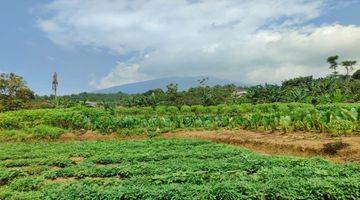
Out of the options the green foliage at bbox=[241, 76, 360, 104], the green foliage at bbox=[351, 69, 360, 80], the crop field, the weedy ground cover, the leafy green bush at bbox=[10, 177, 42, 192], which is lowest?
the leafy green bush at bbox=[10, 177, 42, 192]

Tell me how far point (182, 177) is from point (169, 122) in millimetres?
25281

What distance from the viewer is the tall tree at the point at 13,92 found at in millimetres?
58622

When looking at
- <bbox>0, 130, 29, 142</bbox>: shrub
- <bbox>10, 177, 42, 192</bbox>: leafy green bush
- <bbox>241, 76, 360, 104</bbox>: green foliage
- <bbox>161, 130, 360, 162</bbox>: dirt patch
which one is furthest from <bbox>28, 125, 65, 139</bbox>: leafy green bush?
<bbox>241, 76, 360, 104</bbox>: green foliage

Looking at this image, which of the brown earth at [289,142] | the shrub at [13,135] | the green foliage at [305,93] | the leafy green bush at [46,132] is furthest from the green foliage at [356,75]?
the shrub at [13,135]

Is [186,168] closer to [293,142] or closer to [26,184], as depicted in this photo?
[26,184]

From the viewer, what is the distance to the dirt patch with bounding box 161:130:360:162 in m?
21.6

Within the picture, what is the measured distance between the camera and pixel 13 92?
198 feet

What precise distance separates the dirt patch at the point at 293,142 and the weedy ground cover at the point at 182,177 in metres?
3.78

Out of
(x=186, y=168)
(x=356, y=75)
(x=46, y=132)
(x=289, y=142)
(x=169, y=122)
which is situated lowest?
(x=289, y=142)

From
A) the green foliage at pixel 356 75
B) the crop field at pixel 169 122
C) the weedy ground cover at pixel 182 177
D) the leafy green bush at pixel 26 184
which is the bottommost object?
the leafy green bush at pixel 26 184

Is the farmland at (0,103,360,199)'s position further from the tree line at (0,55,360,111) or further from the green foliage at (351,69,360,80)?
the green foliage at (351,69,360,80)

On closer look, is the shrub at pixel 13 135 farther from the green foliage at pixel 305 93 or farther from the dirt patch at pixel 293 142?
the green foliage at pixel 305 93

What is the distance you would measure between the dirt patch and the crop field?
1.08 meters

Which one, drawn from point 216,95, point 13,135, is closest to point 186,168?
point 13,135
